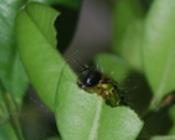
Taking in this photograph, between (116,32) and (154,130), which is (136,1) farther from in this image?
(154,130)

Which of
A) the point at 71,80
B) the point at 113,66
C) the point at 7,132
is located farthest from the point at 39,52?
the point at 113,66

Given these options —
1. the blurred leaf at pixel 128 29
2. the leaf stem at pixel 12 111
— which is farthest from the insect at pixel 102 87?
the blurred leaf at pixel 128 29

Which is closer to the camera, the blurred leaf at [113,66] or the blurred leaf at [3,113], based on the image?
the blurred leaf at [3,113]

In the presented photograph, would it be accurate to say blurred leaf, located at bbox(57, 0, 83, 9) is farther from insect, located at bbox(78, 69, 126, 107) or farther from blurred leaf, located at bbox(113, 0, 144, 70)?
blurred leaf, located at bbox(113, 0, 144, 70)

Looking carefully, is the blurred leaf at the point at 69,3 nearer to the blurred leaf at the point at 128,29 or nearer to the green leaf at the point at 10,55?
the green leaf at the point at 10,55

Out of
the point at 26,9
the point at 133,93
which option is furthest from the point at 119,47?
the point at 26,9

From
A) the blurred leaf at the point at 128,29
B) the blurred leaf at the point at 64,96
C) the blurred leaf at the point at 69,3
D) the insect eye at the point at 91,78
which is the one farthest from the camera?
the blurred leaf at the point at 128,29

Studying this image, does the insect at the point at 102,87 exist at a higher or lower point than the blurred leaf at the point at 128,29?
higher
